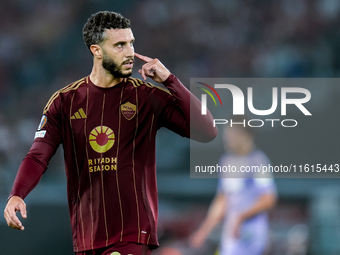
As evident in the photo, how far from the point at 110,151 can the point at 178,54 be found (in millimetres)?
6403

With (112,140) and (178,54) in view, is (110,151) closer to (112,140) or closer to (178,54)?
(112,140)

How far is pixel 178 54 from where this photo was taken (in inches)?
363

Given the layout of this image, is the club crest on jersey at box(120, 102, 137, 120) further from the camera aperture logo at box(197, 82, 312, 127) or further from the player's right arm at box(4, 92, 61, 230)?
the camera aperture logo at box(197, 82, 312, 127)

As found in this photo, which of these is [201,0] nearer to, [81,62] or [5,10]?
[81,62]

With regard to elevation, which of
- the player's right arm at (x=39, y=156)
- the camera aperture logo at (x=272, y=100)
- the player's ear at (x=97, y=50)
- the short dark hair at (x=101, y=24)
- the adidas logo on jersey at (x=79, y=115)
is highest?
the camera aperture logo at (x=272, y=100)

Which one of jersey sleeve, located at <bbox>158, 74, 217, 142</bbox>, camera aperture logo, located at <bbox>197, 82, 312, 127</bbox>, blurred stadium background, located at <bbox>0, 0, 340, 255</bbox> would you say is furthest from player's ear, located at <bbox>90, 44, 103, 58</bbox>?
camera aperture logo, located at <bbox>197, 82, 312, 127</bbox>

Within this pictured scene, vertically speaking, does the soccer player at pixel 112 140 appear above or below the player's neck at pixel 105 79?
below

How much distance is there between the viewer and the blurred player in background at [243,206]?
17.0 ft

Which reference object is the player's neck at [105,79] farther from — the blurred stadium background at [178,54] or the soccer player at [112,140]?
the blurred stadium background at [178,54]

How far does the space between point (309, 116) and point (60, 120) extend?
5.38 meters

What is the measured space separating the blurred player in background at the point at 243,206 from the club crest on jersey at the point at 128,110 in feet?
7.90

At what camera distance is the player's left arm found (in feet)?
9.78

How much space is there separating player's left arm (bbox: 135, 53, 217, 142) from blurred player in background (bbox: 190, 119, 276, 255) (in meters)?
2.28

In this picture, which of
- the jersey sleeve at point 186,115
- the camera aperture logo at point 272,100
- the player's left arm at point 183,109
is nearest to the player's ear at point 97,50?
the player's left arm at point 183,109
